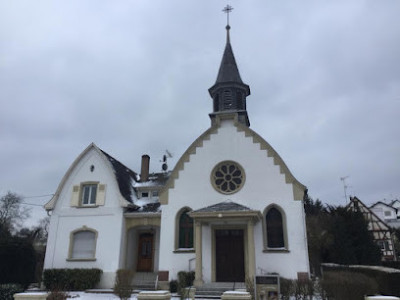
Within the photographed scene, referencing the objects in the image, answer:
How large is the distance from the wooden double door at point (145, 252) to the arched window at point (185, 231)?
396 cm

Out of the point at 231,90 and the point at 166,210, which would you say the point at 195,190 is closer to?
the point at 166,210

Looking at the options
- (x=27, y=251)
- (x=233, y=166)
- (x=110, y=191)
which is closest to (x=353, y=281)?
(x=233, y=166)

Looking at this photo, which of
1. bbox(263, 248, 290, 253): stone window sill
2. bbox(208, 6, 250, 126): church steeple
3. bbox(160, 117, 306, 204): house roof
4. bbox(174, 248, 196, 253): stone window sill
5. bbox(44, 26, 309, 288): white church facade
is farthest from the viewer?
bbox(208, 6, 250, 126): church steeple

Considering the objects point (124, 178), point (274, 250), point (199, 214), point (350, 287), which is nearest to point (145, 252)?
point (124, 178)

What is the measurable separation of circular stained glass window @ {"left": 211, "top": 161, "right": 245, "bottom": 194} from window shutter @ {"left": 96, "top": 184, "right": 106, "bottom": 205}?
7.47m

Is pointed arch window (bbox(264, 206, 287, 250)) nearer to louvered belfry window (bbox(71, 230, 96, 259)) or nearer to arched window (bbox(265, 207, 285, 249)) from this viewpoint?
arched window (bbox(265, 207, 285, 249))

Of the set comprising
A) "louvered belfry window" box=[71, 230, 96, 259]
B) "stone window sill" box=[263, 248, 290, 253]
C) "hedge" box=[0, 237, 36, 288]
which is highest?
"louvered belfry window" box=[71, 230, 96, 259]

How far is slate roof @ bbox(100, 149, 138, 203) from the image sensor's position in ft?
75.0

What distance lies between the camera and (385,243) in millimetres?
41188

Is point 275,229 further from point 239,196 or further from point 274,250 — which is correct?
point 239,196

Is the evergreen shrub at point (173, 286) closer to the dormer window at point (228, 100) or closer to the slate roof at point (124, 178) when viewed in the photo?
the slate roof at point (124, 178)

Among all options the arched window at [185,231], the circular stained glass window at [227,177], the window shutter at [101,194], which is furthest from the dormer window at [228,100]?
the window shutter at [101,194]

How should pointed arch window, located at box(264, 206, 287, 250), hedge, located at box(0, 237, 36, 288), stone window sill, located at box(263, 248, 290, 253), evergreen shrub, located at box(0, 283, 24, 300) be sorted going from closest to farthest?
evergreen shrub, located at box(0, 283, 24, 300) < hedge, located at box(0, 237, 36, 288) < stone window sill, located at box(263, 248, 290, 253) < pointed arch window, located at box(264, 206, 287, 250)

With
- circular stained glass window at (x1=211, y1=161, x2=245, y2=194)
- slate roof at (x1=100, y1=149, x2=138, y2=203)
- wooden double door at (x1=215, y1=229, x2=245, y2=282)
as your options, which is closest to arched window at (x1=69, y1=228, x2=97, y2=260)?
slate roof at (x1=100, y1=149, x2=138, y2=203)
